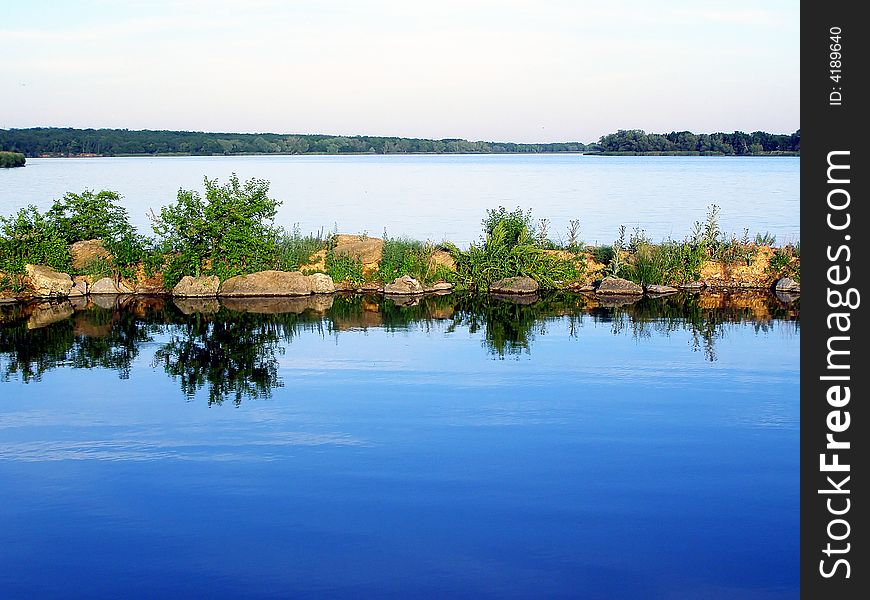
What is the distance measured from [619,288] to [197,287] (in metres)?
10.9

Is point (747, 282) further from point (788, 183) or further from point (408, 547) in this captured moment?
point (788, 183)

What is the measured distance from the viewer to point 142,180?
77.3 meters

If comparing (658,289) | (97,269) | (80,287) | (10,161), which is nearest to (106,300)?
(80,287)

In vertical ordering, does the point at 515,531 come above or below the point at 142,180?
below

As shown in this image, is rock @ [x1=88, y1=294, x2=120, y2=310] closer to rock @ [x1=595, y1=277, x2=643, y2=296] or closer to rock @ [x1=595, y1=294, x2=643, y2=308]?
rock @ [x1=595, y1=294, x2=643, y2=308]

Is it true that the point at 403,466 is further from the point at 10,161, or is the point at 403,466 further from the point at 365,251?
the point at 10,161

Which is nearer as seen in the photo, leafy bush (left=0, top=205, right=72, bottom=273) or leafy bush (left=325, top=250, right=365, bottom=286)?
leafy bush (left=0, top=205, right=72, bottom=273)

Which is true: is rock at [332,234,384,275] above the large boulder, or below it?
above

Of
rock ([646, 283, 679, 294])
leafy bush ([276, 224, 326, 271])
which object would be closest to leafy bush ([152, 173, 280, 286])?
leafy bush ([276, 224, 326, 271])

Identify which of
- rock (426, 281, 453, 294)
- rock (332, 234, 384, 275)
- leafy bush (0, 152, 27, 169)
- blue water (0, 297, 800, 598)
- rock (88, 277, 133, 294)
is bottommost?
blue water (0, 297, 800, 598)

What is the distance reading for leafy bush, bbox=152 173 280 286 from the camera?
26766 mm

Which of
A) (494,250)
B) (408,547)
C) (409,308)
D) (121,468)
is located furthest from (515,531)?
(494,250)

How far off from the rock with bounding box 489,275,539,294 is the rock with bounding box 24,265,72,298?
11.1 meters

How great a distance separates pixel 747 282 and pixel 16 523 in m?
22.0
